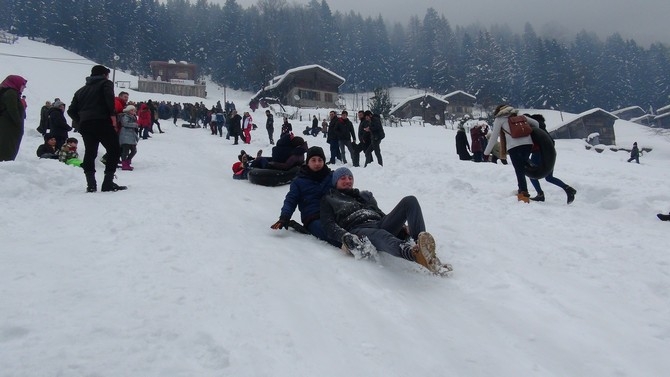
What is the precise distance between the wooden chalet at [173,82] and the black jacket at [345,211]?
175 feet

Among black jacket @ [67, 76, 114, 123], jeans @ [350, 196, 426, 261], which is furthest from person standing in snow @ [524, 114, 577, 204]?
black jacket @ [67, 76, 114, 123]

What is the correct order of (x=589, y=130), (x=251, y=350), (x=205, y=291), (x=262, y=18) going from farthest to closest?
(x=262, y=18)
(x=589, y=130)
(x=205, y=291)
(x=251, y=350)

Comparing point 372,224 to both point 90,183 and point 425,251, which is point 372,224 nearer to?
point 425,251

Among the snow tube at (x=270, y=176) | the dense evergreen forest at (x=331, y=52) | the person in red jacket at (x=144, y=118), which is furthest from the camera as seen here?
the dense evergreen forest at (x=331, y=52)

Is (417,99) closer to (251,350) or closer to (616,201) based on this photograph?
(616,201)

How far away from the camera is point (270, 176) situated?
825 centimetres

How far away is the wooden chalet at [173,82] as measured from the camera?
51062mm

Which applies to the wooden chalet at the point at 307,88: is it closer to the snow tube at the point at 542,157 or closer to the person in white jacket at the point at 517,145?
the person in white jacket at the point at 517,145

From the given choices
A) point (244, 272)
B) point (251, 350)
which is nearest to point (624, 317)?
point (251, 350)

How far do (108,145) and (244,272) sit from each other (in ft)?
12.9

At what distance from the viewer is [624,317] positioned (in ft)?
9.21

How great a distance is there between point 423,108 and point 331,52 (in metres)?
32.3

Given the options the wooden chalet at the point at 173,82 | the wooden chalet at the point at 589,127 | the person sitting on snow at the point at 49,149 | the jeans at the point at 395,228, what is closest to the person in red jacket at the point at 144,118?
the person sitting on snow at the point at 49,149

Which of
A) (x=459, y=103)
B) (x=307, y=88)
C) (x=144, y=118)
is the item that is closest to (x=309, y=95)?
(x=307, y=88)
